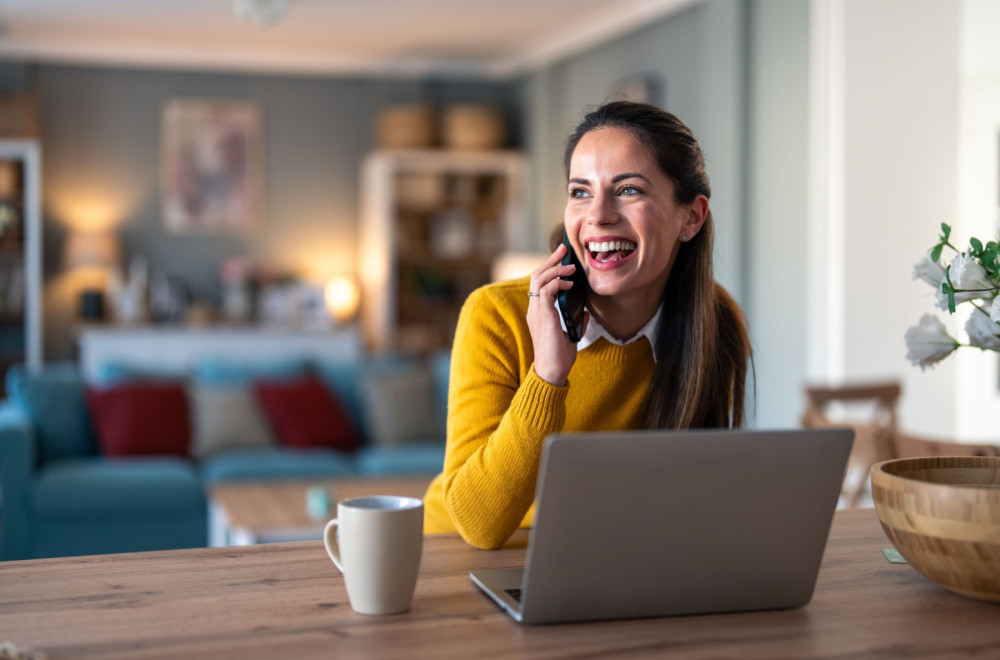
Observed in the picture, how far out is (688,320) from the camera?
160 cm

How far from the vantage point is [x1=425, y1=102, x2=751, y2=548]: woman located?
4.46ft

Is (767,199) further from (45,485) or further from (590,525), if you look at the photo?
(590,525)

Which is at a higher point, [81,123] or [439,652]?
[81,123]

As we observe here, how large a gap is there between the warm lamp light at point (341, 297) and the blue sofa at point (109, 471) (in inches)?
78.6

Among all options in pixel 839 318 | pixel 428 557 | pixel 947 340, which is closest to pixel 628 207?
pixel 947 340

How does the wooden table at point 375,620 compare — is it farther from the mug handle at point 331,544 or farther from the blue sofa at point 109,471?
the blue sofa at point 109,471

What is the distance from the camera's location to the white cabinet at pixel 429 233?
23.2 feet

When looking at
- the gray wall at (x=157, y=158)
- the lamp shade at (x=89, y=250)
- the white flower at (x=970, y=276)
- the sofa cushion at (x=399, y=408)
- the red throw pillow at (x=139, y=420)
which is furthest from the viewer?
the gray wall at (x=157, y=158)

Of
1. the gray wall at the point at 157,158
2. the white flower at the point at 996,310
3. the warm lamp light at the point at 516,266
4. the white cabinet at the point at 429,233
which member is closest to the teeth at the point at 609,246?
the white flower at the point at 996,310

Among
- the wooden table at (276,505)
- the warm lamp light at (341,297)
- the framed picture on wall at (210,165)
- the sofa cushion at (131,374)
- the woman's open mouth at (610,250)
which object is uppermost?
the framed picture on wall at (210,165)

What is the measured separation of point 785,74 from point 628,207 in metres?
3.32

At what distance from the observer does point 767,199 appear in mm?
4684

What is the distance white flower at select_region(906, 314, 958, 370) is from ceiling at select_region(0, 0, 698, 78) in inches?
174

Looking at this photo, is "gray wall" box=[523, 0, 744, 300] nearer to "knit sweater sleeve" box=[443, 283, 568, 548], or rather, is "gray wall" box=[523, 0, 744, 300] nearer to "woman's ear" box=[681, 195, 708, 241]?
"woman's ear" box=[681, 195, 708, 241]
